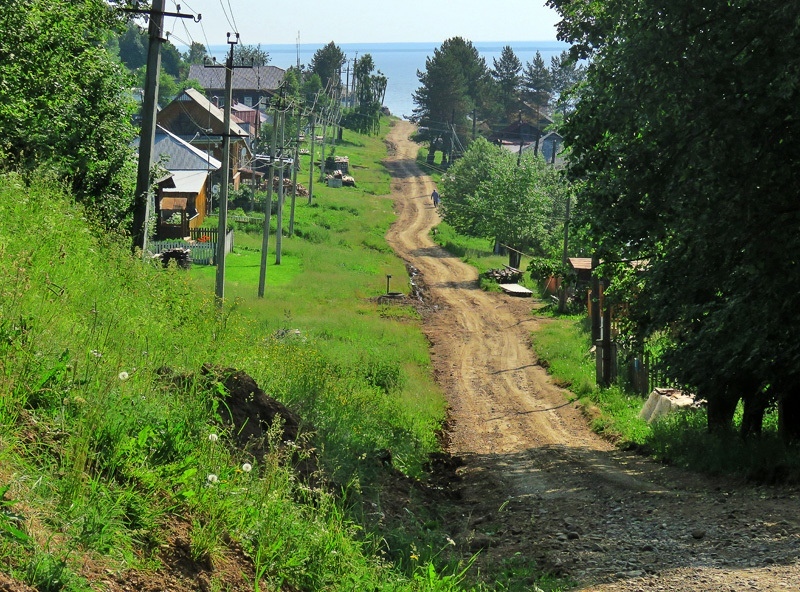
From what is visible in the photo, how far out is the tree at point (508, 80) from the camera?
141 m

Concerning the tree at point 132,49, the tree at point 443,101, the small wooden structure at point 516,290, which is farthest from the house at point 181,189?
the tree at point 132,49

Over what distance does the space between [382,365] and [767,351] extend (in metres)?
11.8

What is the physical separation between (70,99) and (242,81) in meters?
130

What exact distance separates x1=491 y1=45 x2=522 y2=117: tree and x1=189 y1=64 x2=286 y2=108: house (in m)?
34.7

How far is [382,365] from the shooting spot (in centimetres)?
2381

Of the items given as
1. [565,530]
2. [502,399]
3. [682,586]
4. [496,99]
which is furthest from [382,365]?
[496,99]

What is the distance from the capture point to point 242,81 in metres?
148

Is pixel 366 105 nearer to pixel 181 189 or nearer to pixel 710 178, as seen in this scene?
pixel 181 189

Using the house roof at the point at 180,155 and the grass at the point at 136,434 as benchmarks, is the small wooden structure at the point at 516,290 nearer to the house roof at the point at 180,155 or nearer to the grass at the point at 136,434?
the house roof at the point at 180,155

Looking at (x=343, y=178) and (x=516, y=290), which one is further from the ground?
(x=343, y=178)

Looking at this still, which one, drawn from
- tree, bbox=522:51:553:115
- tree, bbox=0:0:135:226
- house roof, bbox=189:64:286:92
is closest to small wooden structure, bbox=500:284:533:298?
tree, bbox=0:0:135:226

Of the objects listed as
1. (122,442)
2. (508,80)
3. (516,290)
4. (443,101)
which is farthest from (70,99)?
(508,80)

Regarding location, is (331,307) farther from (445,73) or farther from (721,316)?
(445,73)

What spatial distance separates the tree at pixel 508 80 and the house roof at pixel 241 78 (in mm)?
34821
